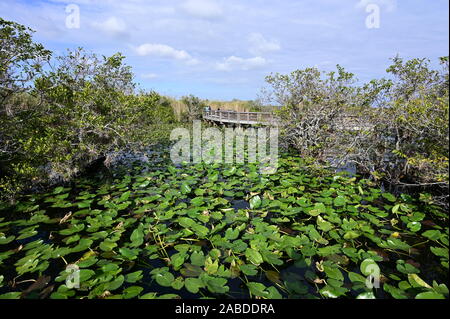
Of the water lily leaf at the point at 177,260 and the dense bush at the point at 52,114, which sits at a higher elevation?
the dense bush at the point at 52,114

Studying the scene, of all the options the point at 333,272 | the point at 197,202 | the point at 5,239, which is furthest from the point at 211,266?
the point at 5,239

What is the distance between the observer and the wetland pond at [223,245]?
2.14 meters

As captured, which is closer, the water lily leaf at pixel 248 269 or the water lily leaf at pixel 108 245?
the water lily leaf at pixel 248 269

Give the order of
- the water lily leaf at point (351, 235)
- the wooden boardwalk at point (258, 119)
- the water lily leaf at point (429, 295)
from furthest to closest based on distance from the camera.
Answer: the wooden boardwalk at point (258, 119) < the water lily leaf at point (351, 235) < the water lily leaf at point (429, 295)

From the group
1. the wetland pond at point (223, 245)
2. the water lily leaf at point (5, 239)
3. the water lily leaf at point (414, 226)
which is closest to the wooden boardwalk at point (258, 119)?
the wetland pond at point (223, 245)

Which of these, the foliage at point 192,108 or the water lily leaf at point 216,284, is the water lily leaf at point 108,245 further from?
the foliage at point 192,108

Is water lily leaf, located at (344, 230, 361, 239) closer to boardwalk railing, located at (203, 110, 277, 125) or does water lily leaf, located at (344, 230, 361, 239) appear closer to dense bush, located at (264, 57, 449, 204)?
dense bush, located at (264, 57, 449, 204)

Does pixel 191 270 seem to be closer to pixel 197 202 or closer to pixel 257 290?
pixel 257 290

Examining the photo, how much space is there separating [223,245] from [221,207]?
1116 millimetres

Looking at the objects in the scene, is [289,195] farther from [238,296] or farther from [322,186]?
[238,296]

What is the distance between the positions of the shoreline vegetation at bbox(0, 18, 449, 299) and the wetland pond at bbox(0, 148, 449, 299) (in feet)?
0.06

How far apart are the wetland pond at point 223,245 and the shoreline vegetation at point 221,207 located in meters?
0.02
